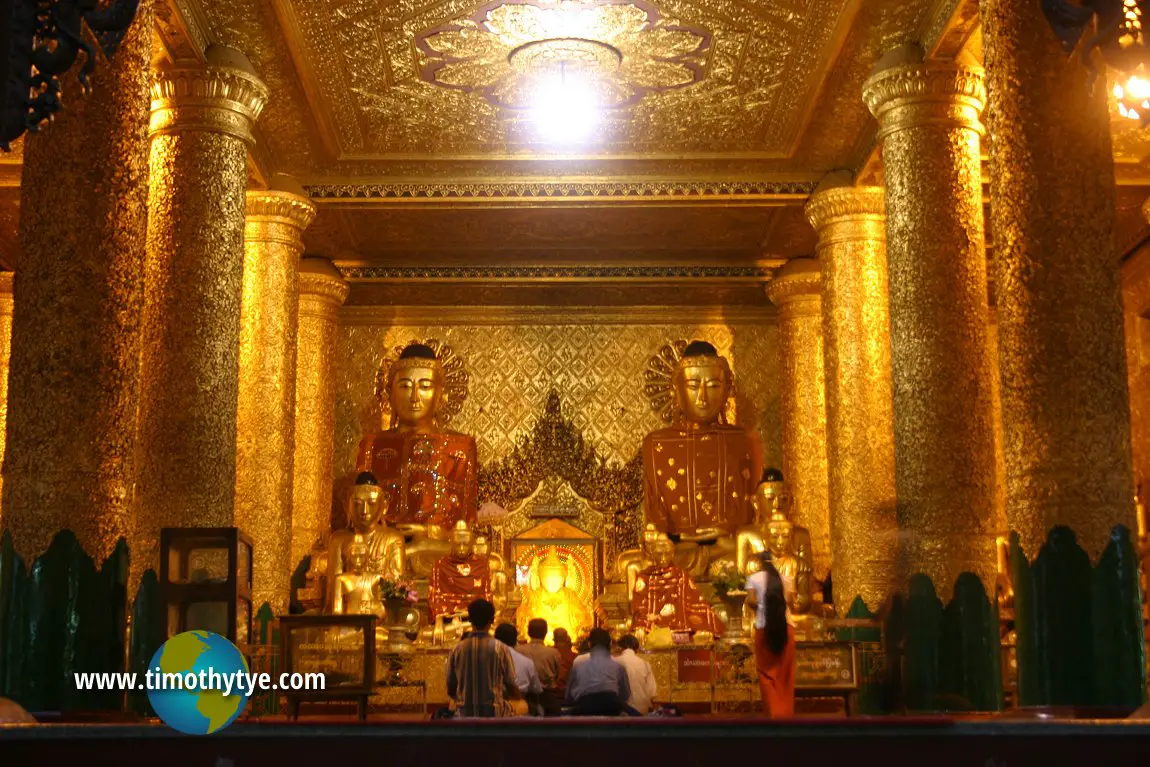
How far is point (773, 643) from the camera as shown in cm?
766

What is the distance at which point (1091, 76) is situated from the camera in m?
6.10

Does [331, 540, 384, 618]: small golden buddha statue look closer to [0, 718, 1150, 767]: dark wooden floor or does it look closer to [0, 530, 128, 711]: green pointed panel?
[0, 530, 128, 711]: green pointed panel

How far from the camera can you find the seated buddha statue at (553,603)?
13.6m

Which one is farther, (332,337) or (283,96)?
(332,337)

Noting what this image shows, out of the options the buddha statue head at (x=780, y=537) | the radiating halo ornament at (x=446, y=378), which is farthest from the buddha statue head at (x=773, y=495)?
the radiating halo ornament at (x=446, y=378)

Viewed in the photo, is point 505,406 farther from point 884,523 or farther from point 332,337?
point 884,523

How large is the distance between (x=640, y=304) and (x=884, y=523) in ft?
17.4

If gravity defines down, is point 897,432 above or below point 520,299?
below

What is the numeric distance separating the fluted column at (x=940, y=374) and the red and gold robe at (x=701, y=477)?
202 inches

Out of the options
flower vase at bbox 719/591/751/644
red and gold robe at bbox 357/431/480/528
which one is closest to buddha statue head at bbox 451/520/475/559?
red and gold robe at bbox 357/431/480/528

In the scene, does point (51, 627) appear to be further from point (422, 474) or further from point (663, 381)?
point (663, 381)

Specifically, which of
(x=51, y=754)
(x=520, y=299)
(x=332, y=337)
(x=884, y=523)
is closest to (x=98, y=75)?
(x=51, y=754)

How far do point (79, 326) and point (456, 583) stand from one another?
676cm

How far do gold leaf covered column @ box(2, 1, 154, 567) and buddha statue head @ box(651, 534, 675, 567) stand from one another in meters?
6.40
